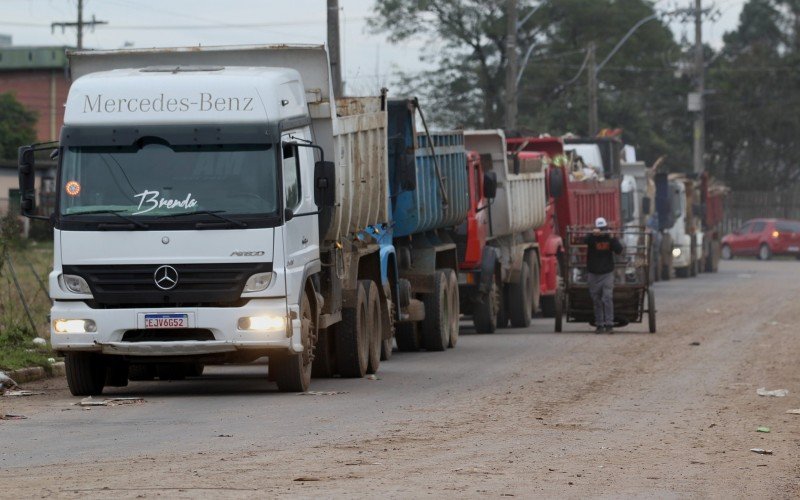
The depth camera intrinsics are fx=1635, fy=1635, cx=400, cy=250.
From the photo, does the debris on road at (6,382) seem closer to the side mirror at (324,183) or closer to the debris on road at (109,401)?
the debris on road at (109,401)

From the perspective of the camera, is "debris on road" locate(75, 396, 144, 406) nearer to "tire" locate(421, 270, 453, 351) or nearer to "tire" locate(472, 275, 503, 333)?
"tire" locate(421, 270, 453, 351)

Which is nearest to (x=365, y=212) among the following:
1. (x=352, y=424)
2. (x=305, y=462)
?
(x=352, y=424)

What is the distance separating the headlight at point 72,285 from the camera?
14.8m

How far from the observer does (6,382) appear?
1647cm

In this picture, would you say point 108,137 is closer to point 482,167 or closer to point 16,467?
point 16,467

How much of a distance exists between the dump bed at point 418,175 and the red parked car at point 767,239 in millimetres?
42140

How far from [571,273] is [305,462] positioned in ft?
52.3

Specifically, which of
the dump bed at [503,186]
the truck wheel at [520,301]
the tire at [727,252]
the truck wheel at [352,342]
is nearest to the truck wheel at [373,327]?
the truck wheel at [352,342]

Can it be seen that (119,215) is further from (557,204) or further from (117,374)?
(557,204)

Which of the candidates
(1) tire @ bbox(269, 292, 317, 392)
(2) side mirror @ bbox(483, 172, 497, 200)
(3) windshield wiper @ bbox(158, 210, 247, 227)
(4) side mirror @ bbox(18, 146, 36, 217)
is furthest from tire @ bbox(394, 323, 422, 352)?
(4) side mirror @ bbox(18, 146, 36, 217)

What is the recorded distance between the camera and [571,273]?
26391 millimetres

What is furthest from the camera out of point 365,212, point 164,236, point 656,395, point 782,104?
point 782,104

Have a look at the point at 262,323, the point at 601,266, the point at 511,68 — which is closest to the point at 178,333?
the point at 262,323

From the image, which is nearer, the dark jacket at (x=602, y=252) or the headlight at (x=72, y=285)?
the headlight at (x=72, y=285)
